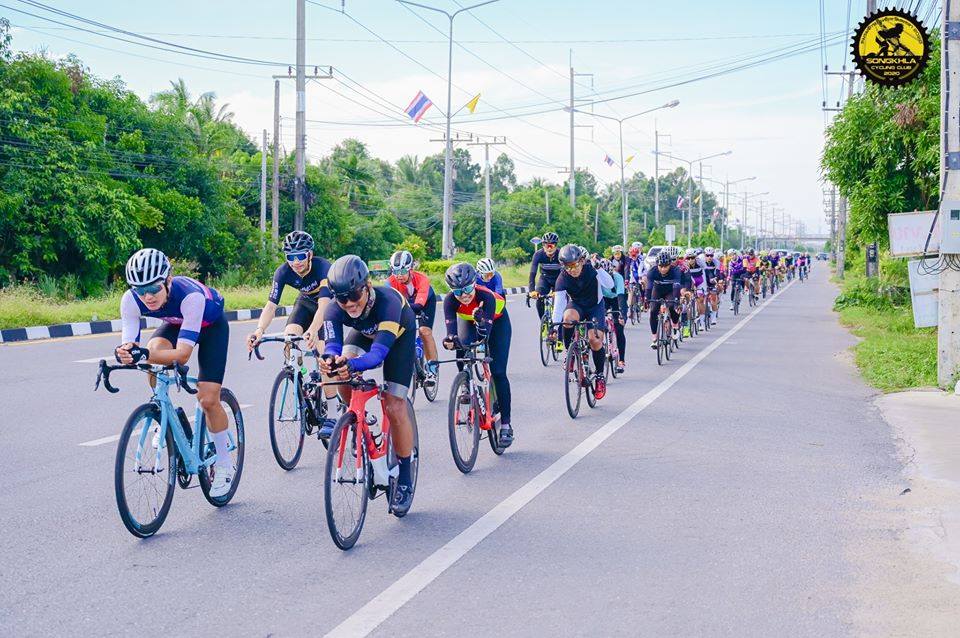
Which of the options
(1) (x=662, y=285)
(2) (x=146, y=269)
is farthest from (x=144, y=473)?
(1) (x=662, y=285)

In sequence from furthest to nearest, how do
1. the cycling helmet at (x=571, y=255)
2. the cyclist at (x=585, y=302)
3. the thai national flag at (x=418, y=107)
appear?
the thai national flag at (x=418, y=107) → the cyclist at (x=585, y=302) → the cycling helmet at (x=571, y=255)

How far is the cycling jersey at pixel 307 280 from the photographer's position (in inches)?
352

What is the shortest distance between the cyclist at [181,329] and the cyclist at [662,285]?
1045cm

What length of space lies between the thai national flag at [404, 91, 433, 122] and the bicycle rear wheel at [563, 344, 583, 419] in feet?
102

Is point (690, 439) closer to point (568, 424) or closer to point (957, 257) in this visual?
point (568, 424)

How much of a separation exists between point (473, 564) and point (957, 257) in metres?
9.10

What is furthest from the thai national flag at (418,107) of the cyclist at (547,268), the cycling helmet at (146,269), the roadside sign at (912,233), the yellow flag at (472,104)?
the cycling helmet at (146,269)

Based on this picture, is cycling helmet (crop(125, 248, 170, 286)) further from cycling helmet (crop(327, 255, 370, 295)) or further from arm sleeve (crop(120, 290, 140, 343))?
cycling helmet (crop(327, 255, 370, 295))

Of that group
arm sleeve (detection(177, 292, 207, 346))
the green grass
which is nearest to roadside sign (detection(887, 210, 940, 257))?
arm sleeve (detection(177, 292, 207, 346))

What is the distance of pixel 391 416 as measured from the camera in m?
6.27

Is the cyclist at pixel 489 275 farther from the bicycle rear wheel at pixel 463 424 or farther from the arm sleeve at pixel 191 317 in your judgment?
the arm sleeve at pixel 191 317

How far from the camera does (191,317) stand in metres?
6.23

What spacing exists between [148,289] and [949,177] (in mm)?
9845

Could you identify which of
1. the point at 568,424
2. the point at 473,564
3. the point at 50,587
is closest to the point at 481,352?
the point at 568,424
